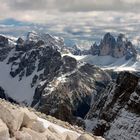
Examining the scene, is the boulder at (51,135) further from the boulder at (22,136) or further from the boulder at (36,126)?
the boulder at (22,136)

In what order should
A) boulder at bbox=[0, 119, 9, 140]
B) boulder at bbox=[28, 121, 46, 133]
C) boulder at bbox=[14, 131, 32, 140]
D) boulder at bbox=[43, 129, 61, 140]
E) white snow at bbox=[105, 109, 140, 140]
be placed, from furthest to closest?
white snow at bbox=[105, 109, 140, 140], boulder at bbox=[28, 121, 46, 133], boulder at bbox=[43, 129, 61, 140], boulder at bbox=[14, 131, 32, 140], boulder at bbox=[0, 119, 9, 140]

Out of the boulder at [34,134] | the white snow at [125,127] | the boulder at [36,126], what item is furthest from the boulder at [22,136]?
the white snow at [125,127]

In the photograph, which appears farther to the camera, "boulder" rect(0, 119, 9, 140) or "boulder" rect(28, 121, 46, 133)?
"boulder" rect(28, 121, 46, 133)

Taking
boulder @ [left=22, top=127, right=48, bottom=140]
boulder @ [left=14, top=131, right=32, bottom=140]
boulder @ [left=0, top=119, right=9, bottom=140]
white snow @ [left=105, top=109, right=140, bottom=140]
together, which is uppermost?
boulder @ [left=0, top=119, right=9, bottom=140]

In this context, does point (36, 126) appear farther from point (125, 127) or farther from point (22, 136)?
point (125, 127)

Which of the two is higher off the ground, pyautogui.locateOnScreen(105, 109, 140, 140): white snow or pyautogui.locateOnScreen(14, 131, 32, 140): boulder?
pyautogui.locateOnScreen(14, 131, 32, 140): boulder

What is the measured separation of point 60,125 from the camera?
155ft

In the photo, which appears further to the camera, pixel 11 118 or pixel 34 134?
pixel 34 134

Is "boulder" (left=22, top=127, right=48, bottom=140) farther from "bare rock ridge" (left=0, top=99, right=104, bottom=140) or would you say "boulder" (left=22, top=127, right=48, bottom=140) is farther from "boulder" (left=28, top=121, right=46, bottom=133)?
"boulder" (left=28, top=121, right=46, bottom=133)

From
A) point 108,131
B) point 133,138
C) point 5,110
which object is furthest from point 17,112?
point 108,131

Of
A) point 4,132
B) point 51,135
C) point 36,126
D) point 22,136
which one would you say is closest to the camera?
point 4,132

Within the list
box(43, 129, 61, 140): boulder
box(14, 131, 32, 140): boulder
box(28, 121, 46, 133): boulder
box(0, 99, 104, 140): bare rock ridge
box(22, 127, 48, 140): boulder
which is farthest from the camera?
box(28, 121, 46, 133): boulder

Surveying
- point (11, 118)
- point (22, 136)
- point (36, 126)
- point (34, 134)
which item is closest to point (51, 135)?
point (36, 126)

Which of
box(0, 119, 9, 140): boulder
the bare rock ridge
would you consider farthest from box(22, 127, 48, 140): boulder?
box(0, 119, 9, 140): boulder
